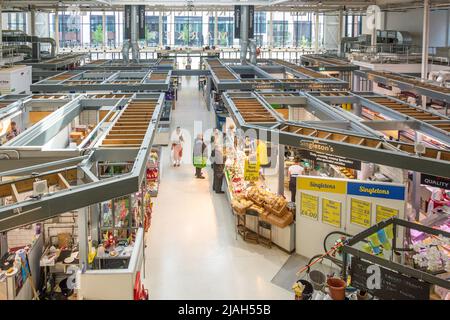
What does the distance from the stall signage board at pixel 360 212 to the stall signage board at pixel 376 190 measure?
14 centimetres

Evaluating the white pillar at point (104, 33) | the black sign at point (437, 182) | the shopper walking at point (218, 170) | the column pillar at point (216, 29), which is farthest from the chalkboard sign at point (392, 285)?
the white pillar at point (104, 33)

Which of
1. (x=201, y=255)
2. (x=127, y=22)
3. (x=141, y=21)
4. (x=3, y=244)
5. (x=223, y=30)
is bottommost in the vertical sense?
(x=201, y=255)

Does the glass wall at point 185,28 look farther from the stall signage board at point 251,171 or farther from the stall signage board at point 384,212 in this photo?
the stall signage board at point 384,212

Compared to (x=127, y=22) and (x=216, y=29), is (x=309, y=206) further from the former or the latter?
(x=216, y=29)

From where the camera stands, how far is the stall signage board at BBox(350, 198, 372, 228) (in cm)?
880

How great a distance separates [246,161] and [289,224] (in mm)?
3292

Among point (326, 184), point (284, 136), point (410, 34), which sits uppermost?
point (410, 34)

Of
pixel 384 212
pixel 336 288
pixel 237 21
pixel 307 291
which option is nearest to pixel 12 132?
pixel 307 291

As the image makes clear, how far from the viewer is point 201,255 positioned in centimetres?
975

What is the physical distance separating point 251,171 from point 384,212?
4.59 metres
